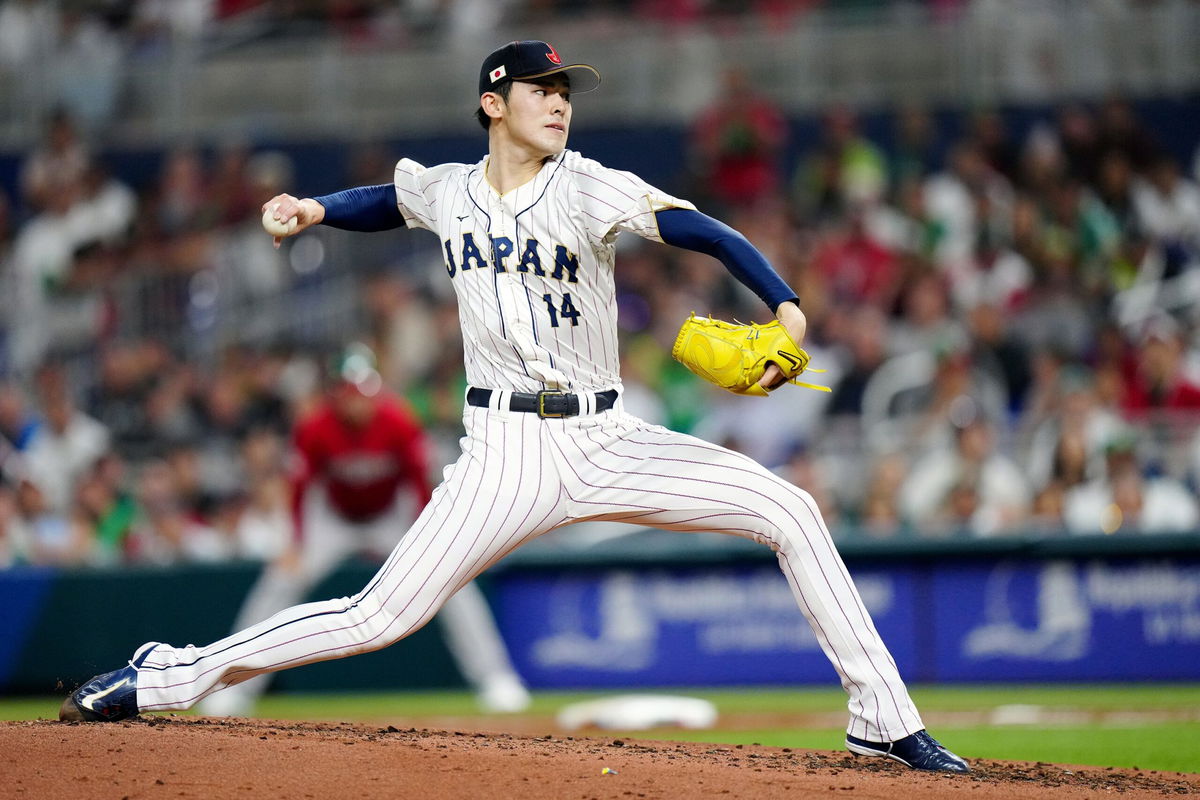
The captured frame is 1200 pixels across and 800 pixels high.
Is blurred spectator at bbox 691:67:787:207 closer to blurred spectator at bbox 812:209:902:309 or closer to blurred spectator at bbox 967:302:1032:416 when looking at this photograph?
blurred spectator at bbox 812:209:902:309

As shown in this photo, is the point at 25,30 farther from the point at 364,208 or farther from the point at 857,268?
the point at 364,208

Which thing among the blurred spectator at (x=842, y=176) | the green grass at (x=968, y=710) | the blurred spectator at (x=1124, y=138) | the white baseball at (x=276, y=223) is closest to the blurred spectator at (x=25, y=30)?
the blurred spectator at (x=842, y=176)

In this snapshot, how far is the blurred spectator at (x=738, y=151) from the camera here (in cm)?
1287

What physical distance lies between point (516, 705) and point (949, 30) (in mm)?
7962

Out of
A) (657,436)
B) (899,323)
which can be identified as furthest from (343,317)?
(657,436)

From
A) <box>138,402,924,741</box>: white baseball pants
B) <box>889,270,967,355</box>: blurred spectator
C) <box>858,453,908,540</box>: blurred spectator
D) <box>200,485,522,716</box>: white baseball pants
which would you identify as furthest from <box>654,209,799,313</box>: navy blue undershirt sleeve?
<box>889,270,967,355</box>: blurred spectator

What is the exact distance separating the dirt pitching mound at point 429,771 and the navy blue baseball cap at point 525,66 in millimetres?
1919

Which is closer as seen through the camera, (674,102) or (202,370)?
(202,370)

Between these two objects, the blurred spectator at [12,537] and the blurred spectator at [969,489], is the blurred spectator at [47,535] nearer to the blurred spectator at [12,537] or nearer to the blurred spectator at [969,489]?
the blurred spectator at [12,537]

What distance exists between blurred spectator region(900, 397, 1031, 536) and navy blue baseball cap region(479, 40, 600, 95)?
532cm

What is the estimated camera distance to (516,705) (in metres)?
8.25

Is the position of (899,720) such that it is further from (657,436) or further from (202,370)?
(202,370)

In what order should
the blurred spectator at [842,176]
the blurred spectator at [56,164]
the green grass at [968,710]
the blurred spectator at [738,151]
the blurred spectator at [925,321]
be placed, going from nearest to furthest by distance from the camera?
1. the green grass at [968,710]
2. the blurred spectator at [925,321]
3. the blurred spectator at [842,176]
4. the blurred spectator at [738,151]
5. the blurred spectator at [56,164]

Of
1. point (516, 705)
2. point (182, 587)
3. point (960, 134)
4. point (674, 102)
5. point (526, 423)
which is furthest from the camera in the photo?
point (674, 102)
